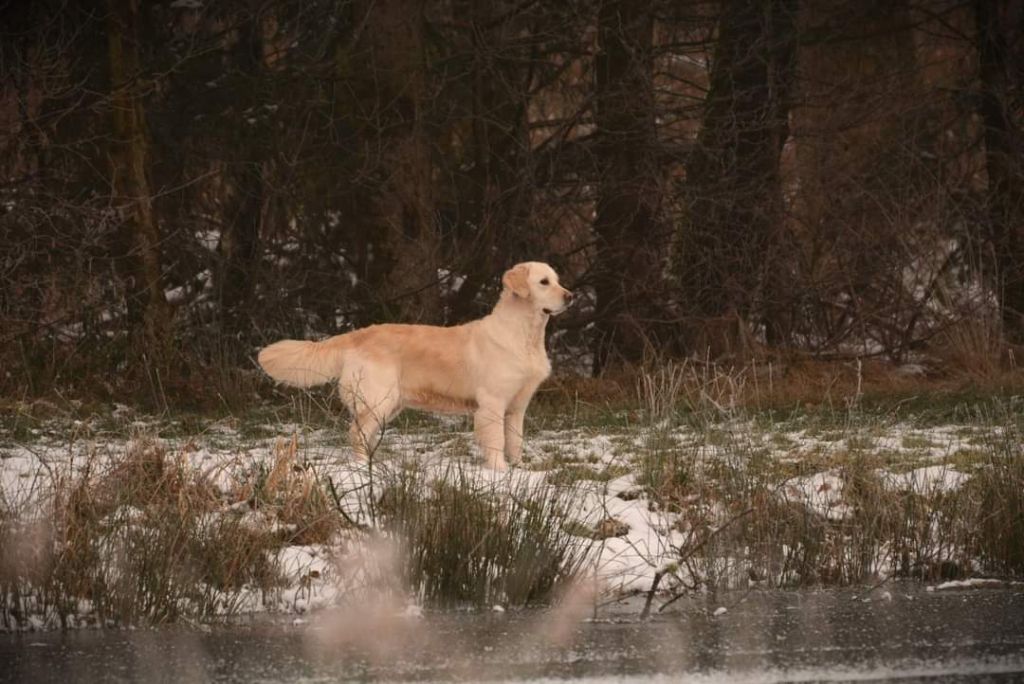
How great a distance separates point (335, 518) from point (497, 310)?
9.10ft

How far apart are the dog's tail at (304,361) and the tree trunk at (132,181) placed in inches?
169

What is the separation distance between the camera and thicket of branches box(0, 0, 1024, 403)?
14422 mm

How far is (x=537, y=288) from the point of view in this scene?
9555 millimetres

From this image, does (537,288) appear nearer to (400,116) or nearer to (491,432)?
(491,432)

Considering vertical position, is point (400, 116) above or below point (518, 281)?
above

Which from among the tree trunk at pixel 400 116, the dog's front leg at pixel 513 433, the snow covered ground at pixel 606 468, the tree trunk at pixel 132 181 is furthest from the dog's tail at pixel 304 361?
the tree trunk at pixel 400 116

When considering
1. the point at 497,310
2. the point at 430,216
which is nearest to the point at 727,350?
the point at 430,216

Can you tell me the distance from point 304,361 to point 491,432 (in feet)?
4.28

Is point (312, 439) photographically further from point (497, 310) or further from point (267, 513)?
point (267, 513)

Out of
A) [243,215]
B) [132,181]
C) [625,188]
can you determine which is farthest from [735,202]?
[132,181]

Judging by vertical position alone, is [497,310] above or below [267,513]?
above

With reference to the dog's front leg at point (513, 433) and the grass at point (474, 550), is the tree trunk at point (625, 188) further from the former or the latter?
the grass at point (474, 550)

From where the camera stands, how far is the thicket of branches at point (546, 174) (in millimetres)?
14422

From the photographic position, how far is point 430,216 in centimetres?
1487
